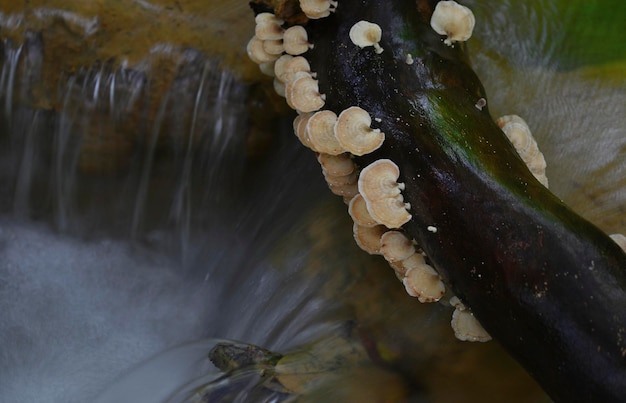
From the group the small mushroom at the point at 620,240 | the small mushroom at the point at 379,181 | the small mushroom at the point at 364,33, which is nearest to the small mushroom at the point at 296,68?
the small mushroom at the point at 364,33

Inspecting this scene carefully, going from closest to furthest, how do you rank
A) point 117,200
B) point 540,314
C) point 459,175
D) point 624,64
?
1. point 540,314
2. point 459,175
3. point 624,64
4. point 117,200

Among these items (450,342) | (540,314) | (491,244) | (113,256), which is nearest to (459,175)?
(491,244)

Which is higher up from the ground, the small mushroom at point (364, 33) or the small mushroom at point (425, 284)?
the small mushroom at point (364, 33)

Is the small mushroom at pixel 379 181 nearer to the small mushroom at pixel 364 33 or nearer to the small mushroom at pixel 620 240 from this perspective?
the small mushroom at pixel 364 33

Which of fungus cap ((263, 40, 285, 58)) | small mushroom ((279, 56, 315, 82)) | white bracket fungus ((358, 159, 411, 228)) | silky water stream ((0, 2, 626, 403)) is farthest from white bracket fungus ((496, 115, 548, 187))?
fungus cap ((263, 40, 285, 58))

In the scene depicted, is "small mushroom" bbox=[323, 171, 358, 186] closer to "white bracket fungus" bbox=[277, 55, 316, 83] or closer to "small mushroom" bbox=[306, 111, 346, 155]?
"small mushroom" bbox=[306, 111, 346, 155]

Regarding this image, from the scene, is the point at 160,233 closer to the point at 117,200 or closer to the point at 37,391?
the point at 117,200

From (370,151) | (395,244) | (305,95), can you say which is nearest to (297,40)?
(305,95)
